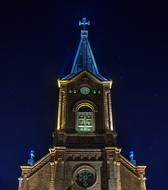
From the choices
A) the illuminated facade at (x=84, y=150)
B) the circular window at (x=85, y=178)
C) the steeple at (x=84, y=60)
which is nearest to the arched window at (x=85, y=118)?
the illuminated facade at (x=84, y=150)

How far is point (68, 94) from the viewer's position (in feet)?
157

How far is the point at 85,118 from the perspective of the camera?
151 ft

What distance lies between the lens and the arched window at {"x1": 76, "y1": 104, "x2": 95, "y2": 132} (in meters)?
45.3

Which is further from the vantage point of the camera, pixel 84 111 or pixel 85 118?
pixel 84 111

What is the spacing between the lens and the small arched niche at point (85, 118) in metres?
45.3

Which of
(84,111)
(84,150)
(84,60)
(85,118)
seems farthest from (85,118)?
(84,60)

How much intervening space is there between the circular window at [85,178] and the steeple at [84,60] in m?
12.5

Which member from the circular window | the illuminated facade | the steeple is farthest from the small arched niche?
the circular window

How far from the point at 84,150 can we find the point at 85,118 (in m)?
4.73

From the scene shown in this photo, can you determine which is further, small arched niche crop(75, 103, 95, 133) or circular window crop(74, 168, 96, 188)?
small arched niche crop(75, 103, 95, 133)

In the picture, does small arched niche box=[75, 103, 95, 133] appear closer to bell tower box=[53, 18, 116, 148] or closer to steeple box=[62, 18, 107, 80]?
bell tower box=[53, 18, 116, 148]

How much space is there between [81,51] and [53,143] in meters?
16.9

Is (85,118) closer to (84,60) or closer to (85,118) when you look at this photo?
(85,118)

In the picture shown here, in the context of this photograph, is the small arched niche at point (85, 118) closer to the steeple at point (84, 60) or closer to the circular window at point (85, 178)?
the steeple at point (84, 60)
